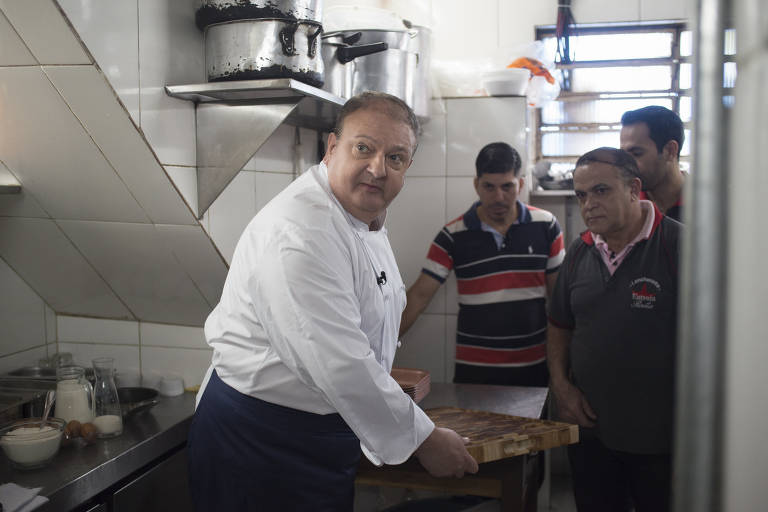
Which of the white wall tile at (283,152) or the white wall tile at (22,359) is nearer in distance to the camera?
the white wall tile at (22,359)

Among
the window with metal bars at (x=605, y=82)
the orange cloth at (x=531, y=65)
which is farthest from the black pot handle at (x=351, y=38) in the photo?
the window with metal bars at (x=605, y=82)

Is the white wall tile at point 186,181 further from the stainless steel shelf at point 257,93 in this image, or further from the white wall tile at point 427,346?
the white wall tile at point 427,346

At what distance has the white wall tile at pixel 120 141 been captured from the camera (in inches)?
56.4

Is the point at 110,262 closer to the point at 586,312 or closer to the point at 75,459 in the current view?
the point at 75,459

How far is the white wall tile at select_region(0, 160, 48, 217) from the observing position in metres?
1.81

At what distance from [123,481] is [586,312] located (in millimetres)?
1224

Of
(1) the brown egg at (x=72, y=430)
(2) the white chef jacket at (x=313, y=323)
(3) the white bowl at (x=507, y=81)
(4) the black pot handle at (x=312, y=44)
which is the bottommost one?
(1) the brown egg at (x=72, y=430)

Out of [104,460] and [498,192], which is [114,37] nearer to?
[104,460]

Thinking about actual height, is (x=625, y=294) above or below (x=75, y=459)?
above

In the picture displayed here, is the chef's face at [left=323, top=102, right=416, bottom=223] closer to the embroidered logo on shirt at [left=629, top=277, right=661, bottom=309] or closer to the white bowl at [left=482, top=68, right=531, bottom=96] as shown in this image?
the embroidered logo on shirt at [left=629, top=277, right=661, bottom=309]

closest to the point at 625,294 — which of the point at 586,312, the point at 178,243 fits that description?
the point at 586,312

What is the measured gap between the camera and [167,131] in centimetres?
163

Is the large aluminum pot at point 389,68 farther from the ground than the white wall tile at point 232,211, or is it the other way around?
the large aluminum pot at point 389,68

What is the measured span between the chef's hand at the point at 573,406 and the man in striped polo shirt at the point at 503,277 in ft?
1.75
